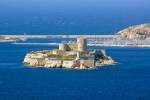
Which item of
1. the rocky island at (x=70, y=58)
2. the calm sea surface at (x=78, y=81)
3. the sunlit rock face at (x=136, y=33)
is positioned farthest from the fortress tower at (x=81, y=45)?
the sunlit rock face at (x=136, y=33)

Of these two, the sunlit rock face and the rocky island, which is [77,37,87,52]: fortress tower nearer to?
the rocky island

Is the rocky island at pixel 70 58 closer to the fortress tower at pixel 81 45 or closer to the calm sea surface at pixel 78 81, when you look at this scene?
the fortress tower at pixel 81 45

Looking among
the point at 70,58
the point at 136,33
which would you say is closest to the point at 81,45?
the point at 70,58

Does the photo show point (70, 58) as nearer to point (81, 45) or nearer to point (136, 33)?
point (81, 45)

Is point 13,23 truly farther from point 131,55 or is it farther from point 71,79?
point 71,79

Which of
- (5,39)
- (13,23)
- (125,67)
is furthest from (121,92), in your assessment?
(13,23)
